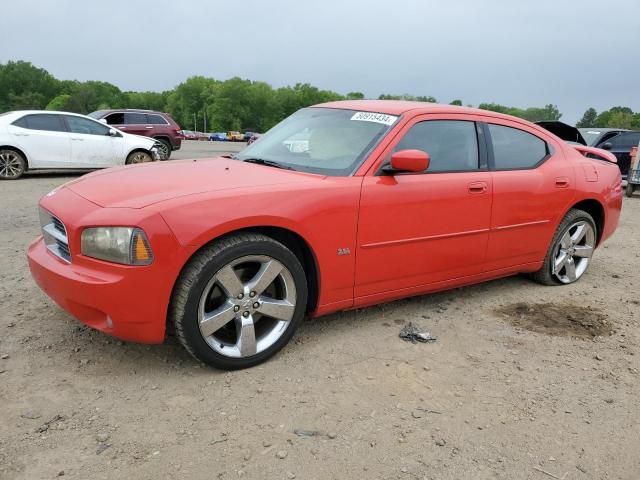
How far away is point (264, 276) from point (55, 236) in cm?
121

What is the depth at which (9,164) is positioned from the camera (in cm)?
1027

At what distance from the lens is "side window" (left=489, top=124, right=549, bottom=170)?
414cm

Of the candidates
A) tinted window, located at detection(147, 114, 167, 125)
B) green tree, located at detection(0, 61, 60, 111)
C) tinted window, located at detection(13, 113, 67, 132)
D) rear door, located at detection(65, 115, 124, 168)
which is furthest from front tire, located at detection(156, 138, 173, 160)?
green tree, located at detection(0, 61, 60, 111)

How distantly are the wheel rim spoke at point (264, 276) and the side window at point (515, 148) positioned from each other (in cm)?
203

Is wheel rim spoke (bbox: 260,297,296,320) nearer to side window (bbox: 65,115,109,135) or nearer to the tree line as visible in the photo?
side window (bbox: 65,115,109,135)

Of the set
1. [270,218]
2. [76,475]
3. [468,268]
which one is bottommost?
[76,475]

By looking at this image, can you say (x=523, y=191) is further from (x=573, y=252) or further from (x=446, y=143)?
(x=573, y=252)

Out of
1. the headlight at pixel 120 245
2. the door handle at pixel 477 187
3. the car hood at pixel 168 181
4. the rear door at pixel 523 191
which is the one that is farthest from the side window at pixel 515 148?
the headlight at pixel 120 245

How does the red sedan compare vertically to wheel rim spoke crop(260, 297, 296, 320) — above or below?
above

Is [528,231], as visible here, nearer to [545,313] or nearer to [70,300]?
[545,313]

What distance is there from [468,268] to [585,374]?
112 cm

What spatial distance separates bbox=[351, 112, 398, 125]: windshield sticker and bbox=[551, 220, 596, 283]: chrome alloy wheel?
2.08 metres

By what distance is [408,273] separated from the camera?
3.66 m

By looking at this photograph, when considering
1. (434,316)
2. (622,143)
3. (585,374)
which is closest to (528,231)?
(434,316)
